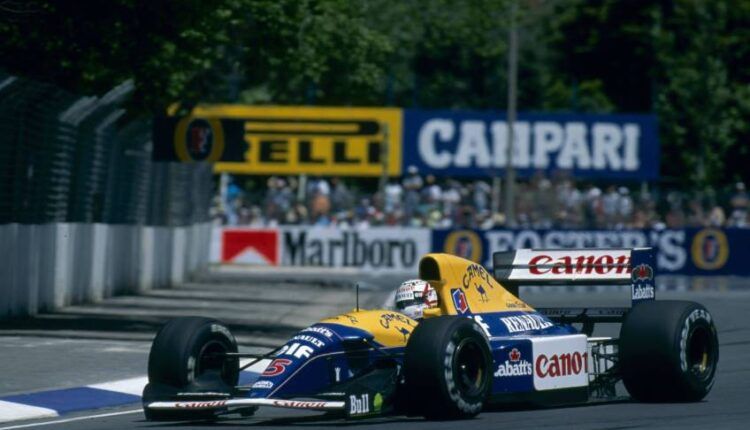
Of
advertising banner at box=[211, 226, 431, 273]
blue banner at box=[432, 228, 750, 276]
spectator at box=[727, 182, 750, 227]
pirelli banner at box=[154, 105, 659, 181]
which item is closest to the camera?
blue banner at box=[432, 228, 750, 276]

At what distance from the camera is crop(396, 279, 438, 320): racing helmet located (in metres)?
12.0

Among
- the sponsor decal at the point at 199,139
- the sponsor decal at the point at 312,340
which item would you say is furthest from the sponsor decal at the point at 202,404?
the sponsor decal at the point at 199,139

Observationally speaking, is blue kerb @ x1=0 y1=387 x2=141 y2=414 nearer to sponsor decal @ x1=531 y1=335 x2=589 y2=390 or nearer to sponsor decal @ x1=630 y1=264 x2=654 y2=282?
sponsor decal @ x1=531 y1=335 x2=589 y2=390

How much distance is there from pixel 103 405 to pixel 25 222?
8176 millimetres

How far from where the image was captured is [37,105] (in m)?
20.4

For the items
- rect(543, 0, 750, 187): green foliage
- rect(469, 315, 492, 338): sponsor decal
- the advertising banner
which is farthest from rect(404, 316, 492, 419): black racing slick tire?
rect(543, 0, 750, 187): green foliage

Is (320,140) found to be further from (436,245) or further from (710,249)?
(710,249)

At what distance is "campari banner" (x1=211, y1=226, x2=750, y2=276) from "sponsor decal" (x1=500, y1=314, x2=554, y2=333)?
25717mm

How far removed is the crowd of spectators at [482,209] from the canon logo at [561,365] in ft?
90.0

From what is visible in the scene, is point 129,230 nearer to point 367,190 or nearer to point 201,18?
point 201,18

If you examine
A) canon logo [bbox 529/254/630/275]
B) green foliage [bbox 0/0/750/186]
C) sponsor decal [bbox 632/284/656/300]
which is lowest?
sponsor decal [bbox 632/284/656/300]

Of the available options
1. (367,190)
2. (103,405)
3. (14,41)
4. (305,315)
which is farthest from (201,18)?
(367,190)

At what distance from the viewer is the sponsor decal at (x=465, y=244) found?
128 ft

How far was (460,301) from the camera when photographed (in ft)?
39.4
